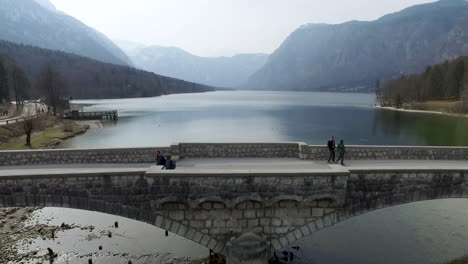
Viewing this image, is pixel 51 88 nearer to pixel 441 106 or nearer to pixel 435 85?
pixel 441 106

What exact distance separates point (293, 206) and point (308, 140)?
163 feet

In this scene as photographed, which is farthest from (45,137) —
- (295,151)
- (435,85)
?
(435,85)

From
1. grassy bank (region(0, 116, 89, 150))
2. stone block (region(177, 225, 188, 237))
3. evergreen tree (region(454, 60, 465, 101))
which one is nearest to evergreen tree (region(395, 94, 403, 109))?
evergreen tree (region(454, 60, 465, 101))

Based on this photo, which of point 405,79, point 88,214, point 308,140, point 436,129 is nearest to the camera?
point 88,214

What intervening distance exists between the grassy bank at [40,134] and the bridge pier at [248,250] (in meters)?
42.4

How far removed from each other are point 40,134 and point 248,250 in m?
58.5

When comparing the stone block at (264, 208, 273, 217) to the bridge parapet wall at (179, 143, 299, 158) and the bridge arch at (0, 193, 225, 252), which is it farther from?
the bridge parapet wall at (179, 143, 299, 158)

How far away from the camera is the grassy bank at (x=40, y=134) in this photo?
1978 inches

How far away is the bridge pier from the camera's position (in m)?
15.5

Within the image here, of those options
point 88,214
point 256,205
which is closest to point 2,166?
point 88,214

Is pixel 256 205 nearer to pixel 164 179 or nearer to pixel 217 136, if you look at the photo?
pixel 164 179

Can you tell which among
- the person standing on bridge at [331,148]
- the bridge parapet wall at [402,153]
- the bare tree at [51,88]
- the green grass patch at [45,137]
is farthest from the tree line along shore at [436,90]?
the bare tree at [51,88]

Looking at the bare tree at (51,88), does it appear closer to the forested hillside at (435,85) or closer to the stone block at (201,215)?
the stone block at (201,215)

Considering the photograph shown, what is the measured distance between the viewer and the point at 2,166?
20.8 m
